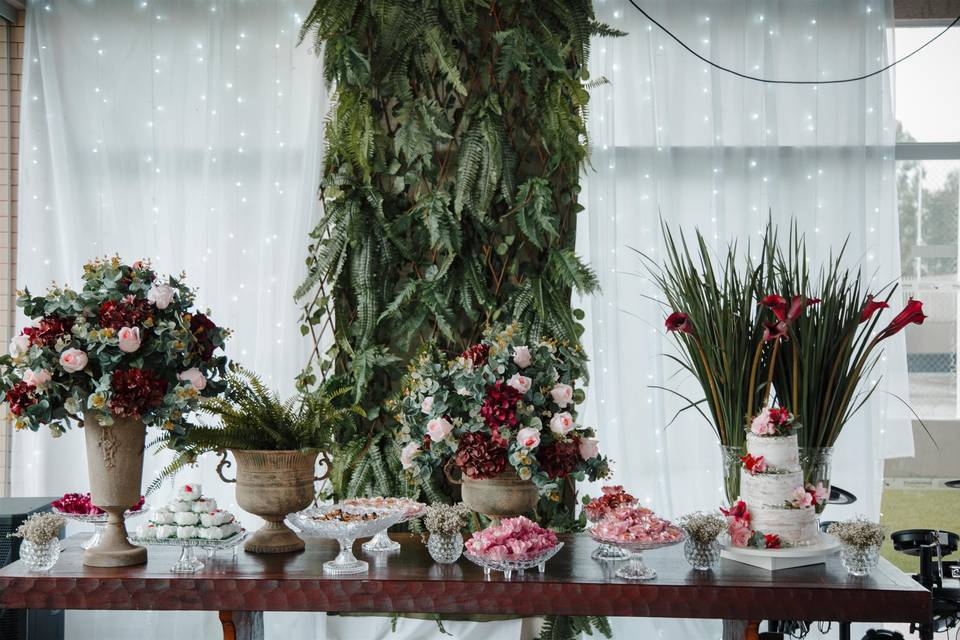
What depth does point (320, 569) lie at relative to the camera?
212cm

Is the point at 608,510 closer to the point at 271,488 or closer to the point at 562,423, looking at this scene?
the point at 562,423

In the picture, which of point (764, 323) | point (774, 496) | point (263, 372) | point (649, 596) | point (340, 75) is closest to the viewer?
point (649, 596)

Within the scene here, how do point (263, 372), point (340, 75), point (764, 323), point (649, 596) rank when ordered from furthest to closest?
point (263, 372) < point (340, 75) < point (764, 323) < point (649, 596)

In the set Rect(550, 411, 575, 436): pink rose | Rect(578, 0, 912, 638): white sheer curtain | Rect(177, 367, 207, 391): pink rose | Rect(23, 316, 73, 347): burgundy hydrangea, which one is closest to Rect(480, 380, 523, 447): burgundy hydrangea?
Rect(550, 411, 575, 436): pink rose

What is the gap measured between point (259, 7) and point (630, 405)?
248 cm

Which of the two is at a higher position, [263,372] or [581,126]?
[581,126]

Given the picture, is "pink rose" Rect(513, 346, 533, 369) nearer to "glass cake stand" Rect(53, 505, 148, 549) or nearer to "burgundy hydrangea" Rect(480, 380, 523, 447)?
"burgundy hydrangea" Rect(480, 380, 523, 447)

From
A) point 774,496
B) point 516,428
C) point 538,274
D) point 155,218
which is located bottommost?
point 774,496

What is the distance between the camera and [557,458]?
2164 mm

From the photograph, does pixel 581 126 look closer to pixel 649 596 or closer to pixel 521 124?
pixel 521 124

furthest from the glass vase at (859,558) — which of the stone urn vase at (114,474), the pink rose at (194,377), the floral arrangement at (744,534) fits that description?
the stone urn vase at (114,474)

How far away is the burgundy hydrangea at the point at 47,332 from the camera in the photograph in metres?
2.04

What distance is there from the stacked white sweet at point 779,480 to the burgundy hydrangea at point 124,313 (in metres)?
1.54

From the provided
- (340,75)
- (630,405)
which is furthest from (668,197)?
(340,75)
